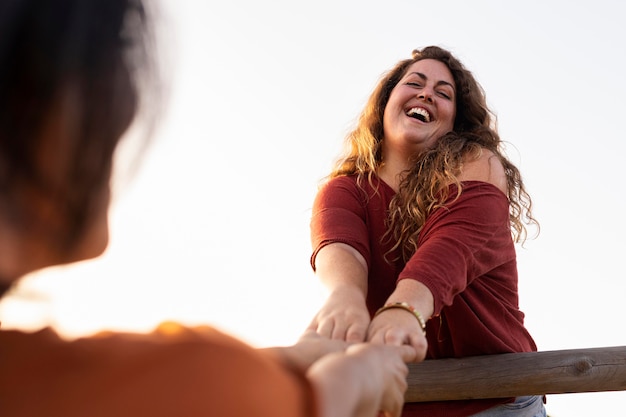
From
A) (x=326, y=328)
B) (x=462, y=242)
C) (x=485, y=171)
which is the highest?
(x=485, y=171)

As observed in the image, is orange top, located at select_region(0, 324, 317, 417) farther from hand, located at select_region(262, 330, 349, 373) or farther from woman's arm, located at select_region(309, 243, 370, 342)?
woman's arm, located at select_region(309, 243, 370, 342)

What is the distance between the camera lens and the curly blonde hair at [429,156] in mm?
2436

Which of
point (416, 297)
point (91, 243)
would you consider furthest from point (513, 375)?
point (91, 243)

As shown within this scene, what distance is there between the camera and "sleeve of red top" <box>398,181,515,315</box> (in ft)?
6.73

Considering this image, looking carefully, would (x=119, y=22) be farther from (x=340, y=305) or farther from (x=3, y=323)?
(x=340, y=305)

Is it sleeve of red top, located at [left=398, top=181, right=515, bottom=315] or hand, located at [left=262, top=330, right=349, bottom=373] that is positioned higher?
sleeve of red top, located at [left=398, top=181, right=515, bottom=315]

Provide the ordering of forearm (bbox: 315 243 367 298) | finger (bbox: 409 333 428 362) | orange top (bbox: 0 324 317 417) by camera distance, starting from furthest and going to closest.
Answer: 1. forearm (bbox: 315 243 367 298)
2. finger (bbox: 409 333 428 362)
3. orange top (bbox: 0 324 317 417)

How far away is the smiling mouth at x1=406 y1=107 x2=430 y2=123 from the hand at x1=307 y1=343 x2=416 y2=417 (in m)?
1.72

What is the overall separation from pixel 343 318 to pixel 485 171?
73cm

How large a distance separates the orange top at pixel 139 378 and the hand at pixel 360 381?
83 millimetres

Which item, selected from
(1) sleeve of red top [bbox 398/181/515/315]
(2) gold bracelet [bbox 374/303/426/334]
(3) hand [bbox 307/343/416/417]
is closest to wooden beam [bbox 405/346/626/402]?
(1) sleeve of red top [bbox 398/181/515/315]

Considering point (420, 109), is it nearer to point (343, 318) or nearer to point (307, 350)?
point (343, 318)

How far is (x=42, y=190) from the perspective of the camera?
2.61 feet

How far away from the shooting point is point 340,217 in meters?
2.49
